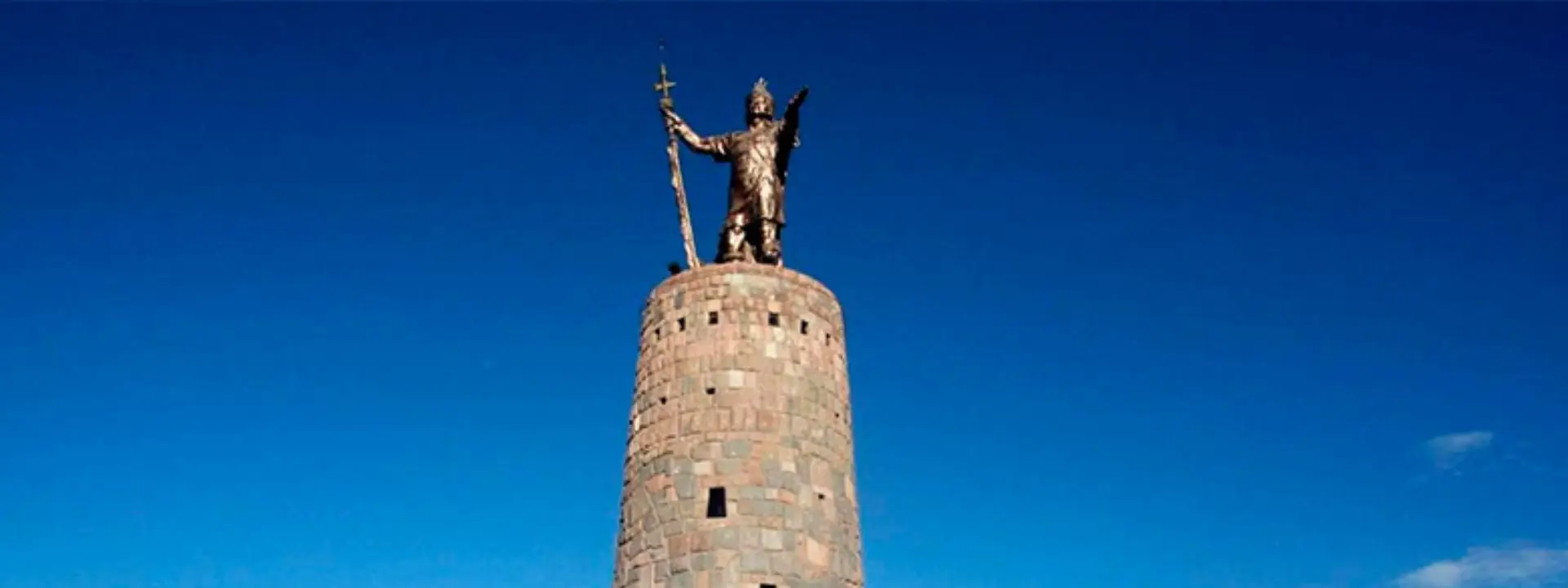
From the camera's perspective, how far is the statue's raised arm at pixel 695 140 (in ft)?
78.7

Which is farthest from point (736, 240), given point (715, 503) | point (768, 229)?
point (715, 503)

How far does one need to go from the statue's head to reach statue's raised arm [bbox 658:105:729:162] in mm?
663

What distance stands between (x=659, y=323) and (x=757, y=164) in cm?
342

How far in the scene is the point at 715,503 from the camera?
1961 centimetres

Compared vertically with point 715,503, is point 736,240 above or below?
above

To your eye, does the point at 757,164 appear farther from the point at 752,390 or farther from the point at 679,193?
the point at 752,390

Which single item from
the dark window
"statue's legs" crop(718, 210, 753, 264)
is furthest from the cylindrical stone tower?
"statue's legs" crop(718, 210, 753, 264)

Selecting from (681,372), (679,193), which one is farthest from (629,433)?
(679,193)

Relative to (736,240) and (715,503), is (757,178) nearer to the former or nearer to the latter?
(736,240)

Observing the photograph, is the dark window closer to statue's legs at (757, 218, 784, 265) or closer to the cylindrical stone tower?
the cylindrical stone tower

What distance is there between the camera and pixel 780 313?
2139 cm

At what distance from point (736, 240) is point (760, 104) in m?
2.60

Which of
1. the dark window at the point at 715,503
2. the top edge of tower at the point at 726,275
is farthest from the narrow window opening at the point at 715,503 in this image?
the top edge of tower at the point at 726,275

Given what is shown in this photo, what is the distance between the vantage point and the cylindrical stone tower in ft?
63.6
